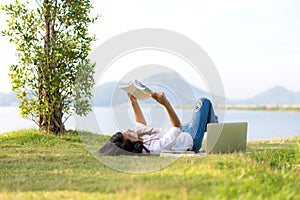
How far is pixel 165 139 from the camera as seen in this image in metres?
6.70

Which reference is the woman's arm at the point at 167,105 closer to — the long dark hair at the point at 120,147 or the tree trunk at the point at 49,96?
the long dark hair at the point at 120,147

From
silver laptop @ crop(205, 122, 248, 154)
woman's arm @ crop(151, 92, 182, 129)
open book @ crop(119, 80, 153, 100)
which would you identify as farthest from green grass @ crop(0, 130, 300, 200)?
open book @ crop(119, 80, 153, 100)

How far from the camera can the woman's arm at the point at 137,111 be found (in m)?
6.98

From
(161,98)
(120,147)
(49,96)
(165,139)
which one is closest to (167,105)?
(161,98)

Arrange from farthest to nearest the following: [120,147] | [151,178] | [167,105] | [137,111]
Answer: [137,111] < [120,147] < [167,105] < [151,178]

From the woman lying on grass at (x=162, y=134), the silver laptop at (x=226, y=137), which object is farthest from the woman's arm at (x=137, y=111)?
the silver laptop at (x=226, y=137)

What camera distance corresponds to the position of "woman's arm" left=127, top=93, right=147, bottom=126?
22.9 feet

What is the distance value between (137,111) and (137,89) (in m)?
0.33

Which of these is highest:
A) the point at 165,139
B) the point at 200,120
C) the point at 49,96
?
the point at 49,96

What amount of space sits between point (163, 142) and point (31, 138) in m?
3.96

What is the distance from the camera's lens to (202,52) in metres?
6.43

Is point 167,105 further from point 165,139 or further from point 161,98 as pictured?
point 165,139

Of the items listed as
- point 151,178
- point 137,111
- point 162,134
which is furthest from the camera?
point 137,111

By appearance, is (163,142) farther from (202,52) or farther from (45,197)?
(45,197)
